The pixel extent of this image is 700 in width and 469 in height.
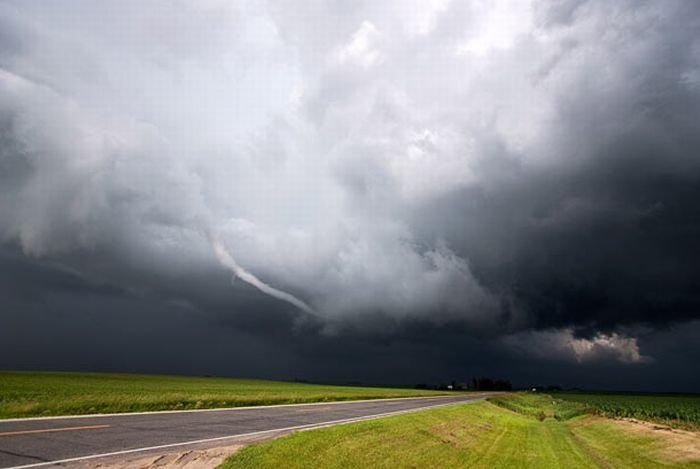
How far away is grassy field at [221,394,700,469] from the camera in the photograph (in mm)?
15633

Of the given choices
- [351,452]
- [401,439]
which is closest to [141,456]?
[351,452]

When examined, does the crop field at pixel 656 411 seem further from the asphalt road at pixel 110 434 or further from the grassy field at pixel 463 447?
the asphalt road at pixel 110 434

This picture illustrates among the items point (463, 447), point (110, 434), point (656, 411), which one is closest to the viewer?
point (110, 434)

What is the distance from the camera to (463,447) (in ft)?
79.3

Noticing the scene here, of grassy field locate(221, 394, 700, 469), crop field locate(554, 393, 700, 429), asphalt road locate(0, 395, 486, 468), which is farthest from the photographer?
crop field locate(554, 393, 700, 429)

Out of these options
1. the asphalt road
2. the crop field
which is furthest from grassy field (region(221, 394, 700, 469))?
the crop field

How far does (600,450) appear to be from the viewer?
29.4m

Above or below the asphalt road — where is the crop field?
above

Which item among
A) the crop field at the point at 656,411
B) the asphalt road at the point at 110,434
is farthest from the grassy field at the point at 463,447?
the crop field at the point at 656,411

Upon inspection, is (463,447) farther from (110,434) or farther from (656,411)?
(656,411)

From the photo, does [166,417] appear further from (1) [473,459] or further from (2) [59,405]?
(1) [473,459]

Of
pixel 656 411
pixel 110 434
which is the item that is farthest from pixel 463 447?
pixel 656 411

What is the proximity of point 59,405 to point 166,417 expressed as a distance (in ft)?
17.7

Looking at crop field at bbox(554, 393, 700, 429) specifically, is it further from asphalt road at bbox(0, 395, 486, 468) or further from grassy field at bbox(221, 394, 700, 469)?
asphalt road at bbox(0, 395, 486, 468)
